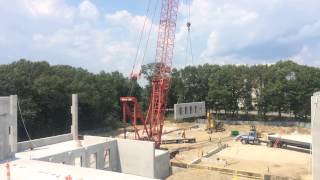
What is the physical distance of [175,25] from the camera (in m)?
47.9

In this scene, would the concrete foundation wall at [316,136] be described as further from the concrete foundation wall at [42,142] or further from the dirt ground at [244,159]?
the concrete foundation wall at [42,142]

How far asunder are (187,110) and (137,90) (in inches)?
1391

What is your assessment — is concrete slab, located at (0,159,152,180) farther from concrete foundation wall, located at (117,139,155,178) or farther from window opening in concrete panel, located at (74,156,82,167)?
concrete foundation wall, located at (117,139,155,178)

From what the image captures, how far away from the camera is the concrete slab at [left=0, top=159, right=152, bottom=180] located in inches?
685

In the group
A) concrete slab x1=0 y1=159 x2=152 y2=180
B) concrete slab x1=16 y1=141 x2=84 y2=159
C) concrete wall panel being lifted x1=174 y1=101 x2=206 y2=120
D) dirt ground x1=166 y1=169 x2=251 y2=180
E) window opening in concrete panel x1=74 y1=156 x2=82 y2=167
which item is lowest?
dirt ground x1=166 y1=169 x2=251 y2=180

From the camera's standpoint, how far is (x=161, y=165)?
31422 millimetres

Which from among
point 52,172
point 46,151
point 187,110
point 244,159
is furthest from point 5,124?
point 187,110

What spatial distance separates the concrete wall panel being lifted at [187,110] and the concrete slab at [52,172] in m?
31.1

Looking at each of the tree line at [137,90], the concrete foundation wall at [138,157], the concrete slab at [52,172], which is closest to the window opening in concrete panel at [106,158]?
the concrete foundation wall at [138,157]

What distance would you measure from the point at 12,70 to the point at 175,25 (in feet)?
88.4

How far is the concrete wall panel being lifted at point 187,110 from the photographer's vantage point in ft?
Result: 168

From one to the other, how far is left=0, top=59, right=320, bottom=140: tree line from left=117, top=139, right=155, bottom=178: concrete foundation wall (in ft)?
88.4

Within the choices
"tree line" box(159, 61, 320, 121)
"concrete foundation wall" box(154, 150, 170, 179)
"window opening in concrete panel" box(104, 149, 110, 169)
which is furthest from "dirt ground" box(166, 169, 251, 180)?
"tree line" box(159, 61, 320, 121)

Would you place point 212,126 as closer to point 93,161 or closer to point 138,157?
point 138,157
